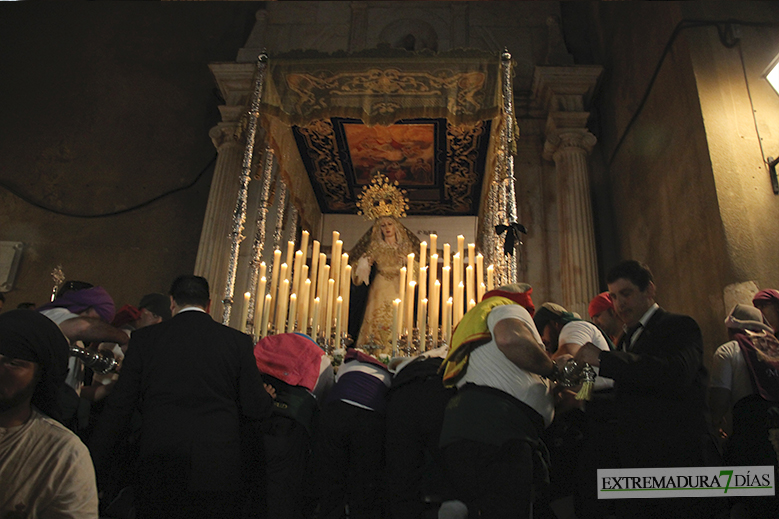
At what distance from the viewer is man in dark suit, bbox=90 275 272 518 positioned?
213cm

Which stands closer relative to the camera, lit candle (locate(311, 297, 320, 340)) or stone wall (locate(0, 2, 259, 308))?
lit candle (locate(311, 297, 320, 340))

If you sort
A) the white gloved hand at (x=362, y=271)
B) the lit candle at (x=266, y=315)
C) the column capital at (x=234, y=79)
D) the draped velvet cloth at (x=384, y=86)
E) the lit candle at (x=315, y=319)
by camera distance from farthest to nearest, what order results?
the column capital at (x=234, y=79) < the white gloved hand at (x=362, y=271) < the draped velvet cloth at (x=384, y=86) < the lit candle at (x=266, y=315) < the lit candle at (x=315, y=319)

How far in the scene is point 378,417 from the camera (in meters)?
2.66

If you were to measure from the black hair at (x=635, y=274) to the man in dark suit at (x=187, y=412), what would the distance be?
1.67m

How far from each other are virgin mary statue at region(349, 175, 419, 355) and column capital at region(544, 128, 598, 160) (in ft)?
6.18

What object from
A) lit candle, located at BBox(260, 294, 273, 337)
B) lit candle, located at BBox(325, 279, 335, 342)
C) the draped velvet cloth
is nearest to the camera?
lit candle, located at BBox(260, 294, 273, 337)

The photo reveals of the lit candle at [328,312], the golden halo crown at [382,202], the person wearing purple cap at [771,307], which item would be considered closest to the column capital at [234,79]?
the golden halo crown at [382,202]

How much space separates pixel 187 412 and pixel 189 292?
21.9 inches

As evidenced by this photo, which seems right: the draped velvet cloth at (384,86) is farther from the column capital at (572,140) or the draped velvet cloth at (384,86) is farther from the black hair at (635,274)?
the black hair at (635,274)

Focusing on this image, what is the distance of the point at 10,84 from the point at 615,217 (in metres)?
8.32

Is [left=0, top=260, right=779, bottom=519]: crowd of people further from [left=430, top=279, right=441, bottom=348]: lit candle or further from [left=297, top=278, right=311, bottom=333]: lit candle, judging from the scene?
[left=297, top=278, right=311, bottom=333]: lit candle

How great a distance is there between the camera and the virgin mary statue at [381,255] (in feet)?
18.3

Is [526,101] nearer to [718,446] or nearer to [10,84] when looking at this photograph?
[718,446]

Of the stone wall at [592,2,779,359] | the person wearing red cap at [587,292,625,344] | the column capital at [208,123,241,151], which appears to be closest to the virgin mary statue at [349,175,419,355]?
the column capital at [208,123,241,151]
